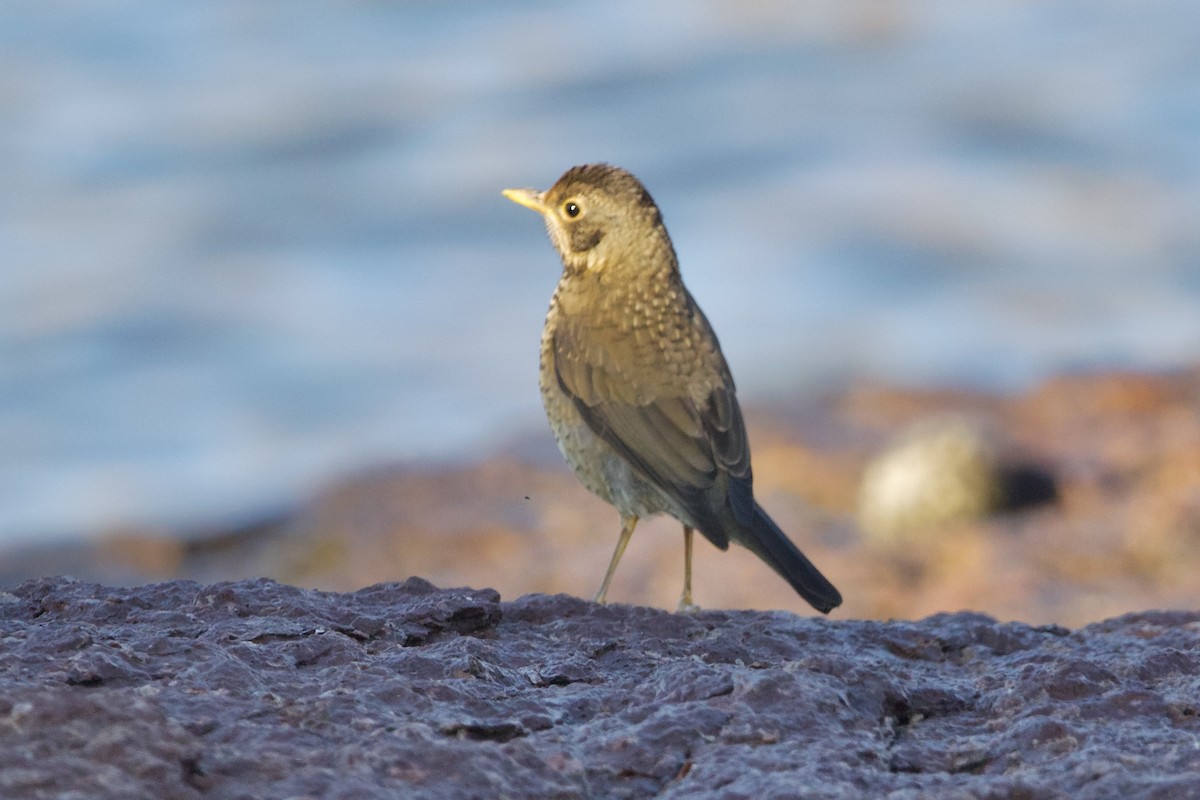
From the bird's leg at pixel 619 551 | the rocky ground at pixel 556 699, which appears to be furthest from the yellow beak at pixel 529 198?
the rocky ground at pixel 556 699

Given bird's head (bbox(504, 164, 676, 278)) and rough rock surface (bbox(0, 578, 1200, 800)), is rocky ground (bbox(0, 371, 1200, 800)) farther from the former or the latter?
bird's head (bbox(504, 164, 676, 278))

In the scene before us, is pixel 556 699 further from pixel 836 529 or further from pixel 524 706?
pixel 836 529

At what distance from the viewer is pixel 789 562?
481 cm

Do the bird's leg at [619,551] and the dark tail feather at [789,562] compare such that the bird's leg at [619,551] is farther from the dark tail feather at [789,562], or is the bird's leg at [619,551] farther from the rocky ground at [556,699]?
the rocky ground at [556,699]

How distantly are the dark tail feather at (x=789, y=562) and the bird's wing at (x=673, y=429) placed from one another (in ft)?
0.17

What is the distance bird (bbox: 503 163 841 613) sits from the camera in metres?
5.10

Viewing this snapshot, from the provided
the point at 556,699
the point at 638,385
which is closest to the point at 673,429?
the point at 638,385

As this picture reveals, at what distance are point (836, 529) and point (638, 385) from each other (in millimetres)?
2959

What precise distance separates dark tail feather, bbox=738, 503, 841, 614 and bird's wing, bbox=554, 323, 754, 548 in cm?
5

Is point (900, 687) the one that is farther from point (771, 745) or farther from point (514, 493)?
point (514, 493)

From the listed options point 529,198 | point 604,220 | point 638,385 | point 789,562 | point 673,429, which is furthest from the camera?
point 529,198

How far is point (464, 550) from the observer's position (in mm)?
8758

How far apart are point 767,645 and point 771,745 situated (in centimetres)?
101

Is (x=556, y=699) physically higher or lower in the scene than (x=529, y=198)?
lower
